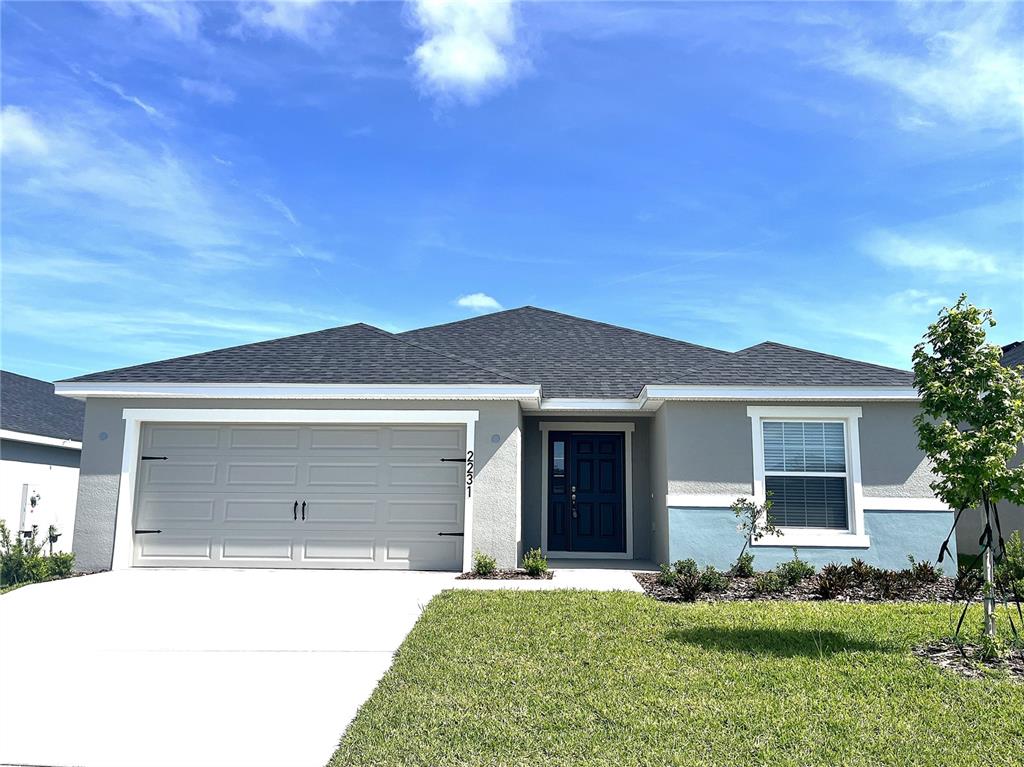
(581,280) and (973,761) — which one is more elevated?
(581,280)

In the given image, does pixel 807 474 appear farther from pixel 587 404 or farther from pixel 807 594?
pixel 587 404

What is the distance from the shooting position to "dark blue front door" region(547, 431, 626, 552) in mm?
13484

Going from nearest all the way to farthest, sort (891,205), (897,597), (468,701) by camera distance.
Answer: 1. (468,701)
2. (897,597)
3. (891,205)

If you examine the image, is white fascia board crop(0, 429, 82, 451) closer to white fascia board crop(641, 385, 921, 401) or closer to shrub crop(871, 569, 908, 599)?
white fascia board crop(641, 385, 921, 401)

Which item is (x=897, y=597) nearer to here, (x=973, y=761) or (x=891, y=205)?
(x=973, y=761)

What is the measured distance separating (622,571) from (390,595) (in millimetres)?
4184

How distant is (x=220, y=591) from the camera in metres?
9.31

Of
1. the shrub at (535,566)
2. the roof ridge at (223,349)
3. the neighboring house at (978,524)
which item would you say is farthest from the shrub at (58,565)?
the neighboring house at (978,524)

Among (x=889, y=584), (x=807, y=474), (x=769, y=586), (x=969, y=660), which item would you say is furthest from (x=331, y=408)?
(x=969, y=660)

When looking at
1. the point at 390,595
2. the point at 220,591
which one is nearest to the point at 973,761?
the point at 390,595

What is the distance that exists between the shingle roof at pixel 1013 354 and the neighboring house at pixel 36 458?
75.1ft

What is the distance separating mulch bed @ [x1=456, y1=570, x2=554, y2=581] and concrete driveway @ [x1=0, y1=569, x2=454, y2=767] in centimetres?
92

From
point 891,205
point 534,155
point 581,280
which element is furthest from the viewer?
point 581,280

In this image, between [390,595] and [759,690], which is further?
[390,595]
